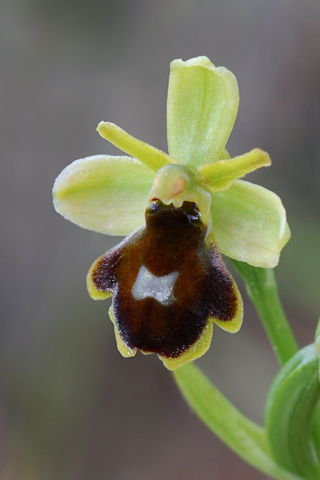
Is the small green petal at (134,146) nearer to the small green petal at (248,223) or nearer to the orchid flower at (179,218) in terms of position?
the orchid flower at (179,218)

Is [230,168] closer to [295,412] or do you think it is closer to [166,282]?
[166,282]

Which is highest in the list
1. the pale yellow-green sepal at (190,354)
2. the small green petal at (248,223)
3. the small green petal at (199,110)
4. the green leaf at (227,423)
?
the small green petal at (199,110)

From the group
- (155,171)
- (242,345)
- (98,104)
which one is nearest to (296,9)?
(98,104)

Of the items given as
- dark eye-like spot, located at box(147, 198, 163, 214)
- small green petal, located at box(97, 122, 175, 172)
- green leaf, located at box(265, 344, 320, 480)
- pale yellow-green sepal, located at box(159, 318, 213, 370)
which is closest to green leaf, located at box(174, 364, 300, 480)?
green leaf, located at box(265, 344, 320, 480)

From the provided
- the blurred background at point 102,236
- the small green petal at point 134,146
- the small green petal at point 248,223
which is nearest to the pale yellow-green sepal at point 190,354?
the small green petal at point 248,223

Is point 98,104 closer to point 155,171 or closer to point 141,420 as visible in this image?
point 141,420

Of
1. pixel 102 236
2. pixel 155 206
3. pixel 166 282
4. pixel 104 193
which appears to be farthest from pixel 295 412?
pixel 102 236

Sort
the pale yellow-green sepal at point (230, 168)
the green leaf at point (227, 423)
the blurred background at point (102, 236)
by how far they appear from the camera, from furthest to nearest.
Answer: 1. the blurred background at point (102, 236)
2. the green leaf at point (227, 423)
3. the pale yellow-green sepal at point (230, 168)
